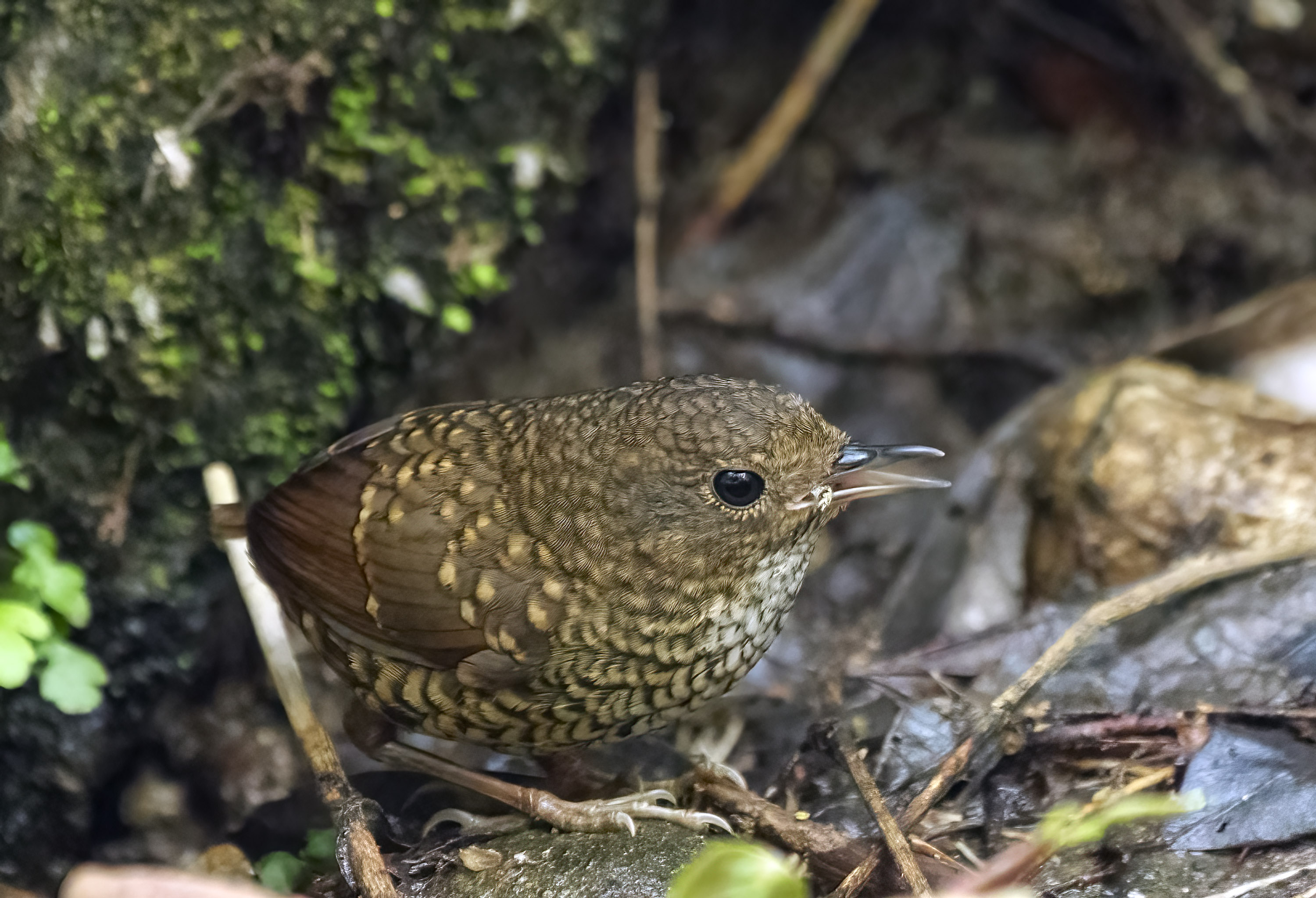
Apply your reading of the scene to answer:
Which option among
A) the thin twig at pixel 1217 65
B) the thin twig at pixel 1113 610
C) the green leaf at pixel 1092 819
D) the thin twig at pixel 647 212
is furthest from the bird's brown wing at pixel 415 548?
the thin twig at pixel 1217 65

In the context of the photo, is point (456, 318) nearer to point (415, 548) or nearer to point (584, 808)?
point (415, 548)

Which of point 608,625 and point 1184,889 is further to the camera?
point 608,625

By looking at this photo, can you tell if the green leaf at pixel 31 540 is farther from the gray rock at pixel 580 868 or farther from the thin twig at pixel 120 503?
the gray rock at pixel 580 868

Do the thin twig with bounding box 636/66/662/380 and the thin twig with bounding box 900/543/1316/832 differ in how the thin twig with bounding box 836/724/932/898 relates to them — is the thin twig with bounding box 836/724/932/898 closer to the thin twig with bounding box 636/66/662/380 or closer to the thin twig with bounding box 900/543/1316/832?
the thin twig with bounding box 900/543/1316/832

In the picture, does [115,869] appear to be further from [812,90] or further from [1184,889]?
[812,90]

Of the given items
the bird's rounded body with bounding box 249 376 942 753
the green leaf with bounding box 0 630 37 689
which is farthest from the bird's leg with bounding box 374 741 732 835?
the green leaf with bounding box 0 630 37 689

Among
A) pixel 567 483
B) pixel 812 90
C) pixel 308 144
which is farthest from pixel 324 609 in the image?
pixel 812 90
